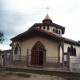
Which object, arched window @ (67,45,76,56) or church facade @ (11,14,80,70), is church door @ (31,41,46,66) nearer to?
church facade @ (11,14,80,70)

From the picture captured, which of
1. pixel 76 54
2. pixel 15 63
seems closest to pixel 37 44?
pixel 15 63

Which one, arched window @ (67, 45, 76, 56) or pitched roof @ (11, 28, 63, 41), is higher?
pitched roof @ (11, 28, 63, 41)

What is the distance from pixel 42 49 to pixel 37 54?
1.09 m

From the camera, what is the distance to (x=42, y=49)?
24.5 meters

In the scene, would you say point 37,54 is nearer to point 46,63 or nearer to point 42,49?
point 42,49

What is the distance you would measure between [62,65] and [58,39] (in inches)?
127

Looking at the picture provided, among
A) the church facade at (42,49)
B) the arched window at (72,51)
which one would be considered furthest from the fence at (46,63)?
the arched window at (72,51)

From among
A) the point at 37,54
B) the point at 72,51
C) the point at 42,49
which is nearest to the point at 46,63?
the point at 42,49

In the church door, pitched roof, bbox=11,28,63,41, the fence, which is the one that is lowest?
the fence

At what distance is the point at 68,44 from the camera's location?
2642 cm

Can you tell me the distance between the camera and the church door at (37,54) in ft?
81.3

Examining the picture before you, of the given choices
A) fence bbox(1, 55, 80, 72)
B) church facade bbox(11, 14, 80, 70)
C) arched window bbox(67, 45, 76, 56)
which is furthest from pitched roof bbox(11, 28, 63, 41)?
arched window bbox(67, 45, 76, 56)

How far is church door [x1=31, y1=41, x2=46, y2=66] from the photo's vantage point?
24766 millimetres

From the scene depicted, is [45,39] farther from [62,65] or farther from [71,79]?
[71,79]
